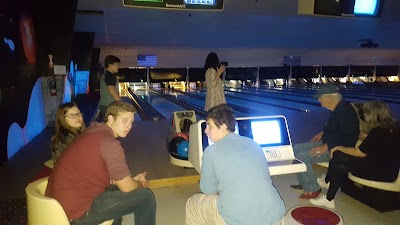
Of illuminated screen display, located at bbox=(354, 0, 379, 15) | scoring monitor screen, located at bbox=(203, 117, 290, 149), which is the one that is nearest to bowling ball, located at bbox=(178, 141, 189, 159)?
scoring monitor screen, located at bbox=(203, 117, 290, 149)

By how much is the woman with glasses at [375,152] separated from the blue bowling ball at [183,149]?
1445 mm

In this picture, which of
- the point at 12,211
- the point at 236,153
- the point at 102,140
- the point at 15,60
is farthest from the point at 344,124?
the point at 15,60

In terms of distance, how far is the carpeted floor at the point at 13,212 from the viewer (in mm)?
2494

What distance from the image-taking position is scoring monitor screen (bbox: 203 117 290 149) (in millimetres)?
2396

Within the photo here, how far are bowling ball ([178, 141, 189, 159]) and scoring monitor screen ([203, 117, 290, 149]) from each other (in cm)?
101

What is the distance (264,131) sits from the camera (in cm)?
245

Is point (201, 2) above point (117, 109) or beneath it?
above

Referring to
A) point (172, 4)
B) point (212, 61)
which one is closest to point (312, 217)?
point (172, 4)

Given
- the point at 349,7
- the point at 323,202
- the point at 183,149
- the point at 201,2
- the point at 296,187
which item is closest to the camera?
the point at 323,202

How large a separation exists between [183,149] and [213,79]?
1354 mm

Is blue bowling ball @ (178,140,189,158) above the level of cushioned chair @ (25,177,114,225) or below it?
below

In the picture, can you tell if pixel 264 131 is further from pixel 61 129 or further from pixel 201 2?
pixel 201 2

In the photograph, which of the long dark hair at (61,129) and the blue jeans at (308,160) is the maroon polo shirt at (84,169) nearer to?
the long dark hair at (61,129)

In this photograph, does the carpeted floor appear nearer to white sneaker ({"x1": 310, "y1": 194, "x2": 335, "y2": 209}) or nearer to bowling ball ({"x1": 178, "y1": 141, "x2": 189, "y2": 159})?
bowling ball ({"x1": 178, "y1": 141, "x2": 189, "y2": 159})
